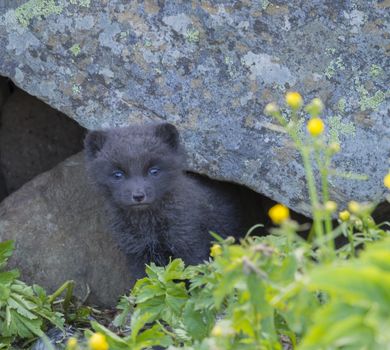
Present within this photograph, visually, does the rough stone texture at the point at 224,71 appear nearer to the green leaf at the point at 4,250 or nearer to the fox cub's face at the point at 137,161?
the fox cub's face at the point at 137,161

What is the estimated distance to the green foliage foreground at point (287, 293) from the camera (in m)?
2.09

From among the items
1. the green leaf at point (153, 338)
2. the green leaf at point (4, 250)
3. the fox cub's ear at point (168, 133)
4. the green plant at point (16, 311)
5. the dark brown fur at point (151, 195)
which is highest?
the fox cub's ear at point (168, 133)

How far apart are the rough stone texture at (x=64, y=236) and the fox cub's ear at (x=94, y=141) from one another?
1176 mm

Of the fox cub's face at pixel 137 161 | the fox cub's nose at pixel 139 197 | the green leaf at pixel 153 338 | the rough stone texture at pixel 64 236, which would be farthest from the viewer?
the rough stone texture at pixel 64 236

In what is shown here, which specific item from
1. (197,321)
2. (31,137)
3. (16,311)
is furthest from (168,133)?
(31,137)

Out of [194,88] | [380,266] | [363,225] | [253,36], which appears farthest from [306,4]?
[380,266]

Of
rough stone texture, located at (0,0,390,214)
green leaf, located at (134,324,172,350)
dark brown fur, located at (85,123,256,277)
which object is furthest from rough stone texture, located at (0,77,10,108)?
green leaf, located at (134,324,172,350)

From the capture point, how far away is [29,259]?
6.75 m

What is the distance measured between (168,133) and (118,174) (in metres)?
0.45

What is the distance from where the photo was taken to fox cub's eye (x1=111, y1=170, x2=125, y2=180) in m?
5.62

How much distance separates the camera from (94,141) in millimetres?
5738

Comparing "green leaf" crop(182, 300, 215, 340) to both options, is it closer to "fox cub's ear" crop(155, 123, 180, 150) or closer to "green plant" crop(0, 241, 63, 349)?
"green plant" crop(0, 241, 63, 349)

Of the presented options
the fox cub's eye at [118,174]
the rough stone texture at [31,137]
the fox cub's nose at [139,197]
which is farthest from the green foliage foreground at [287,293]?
the rough stone texture at [31,137]

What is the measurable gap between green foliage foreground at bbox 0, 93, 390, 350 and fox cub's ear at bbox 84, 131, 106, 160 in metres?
1.49
